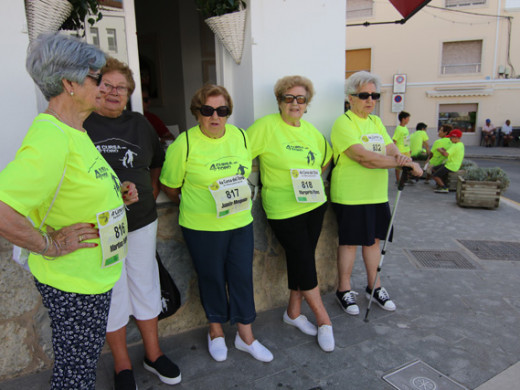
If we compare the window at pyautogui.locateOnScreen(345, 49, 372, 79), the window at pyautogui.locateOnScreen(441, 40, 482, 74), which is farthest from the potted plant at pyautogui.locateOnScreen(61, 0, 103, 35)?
the window at pyautogui.locateOnScreen(441, 40, 482, 74)

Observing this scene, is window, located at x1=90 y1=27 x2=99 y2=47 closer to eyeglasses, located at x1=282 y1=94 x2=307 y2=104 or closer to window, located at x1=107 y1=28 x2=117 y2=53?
window, located at x1=107 y1=28 x2=117 y2=53

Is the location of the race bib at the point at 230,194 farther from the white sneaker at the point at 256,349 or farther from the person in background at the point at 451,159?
the person in background at the point at 451,159

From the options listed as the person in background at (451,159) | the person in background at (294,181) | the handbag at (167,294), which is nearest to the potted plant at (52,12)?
the person in background at (294,181)

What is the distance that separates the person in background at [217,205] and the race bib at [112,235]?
2.49ft

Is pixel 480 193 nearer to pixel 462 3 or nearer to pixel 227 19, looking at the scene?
pixel 227 19

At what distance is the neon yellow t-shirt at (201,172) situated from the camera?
257cm

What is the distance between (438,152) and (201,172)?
856cm

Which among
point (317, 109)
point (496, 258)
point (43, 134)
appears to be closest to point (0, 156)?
point (43, 134)

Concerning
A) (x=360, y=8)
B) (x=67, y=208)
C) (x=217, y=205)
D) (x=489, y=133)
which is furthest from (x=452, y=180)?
(x=360, y=8)

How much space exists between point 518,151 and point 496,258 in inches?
747

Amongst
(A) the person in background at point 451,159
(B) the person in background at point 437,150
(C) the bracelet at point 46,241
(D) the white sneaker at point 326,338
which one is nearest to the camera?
(C) the bracelet at point 46,241

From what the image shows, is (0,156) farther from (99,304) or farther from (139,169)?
(99,304)

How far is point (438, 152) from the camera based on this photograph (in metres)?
9.60

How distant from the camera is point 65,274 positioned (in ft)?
5.45
